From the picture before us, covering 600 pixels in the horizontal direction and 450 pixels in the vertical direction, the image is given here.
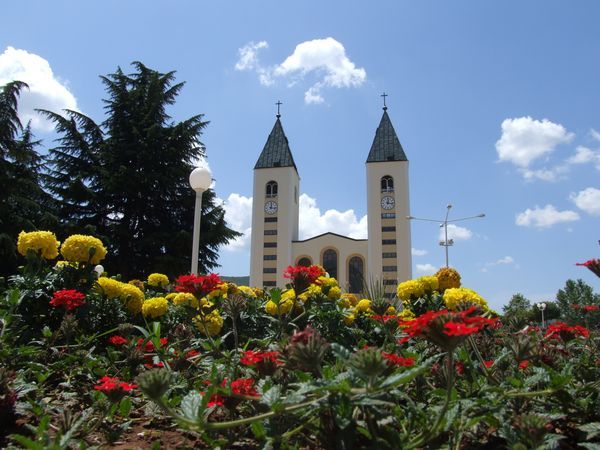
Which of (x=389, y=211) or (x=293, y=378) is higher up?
(x=389, y=211)

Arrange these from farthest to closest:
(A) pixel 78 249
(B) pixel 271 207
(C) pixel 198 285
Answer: (B) pixel 271 207 → (A) pixel 78 249 → (C) pixel 198 285

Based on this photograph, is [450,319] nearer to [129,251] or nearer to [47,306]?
[47,306]

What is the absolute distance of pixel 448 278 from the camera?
3.10m

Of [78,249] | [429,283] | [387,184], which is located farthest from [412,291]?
[387,184]

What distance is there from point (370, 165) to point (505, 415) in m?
41.7

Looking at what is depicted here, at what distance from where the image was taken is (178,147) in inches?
826

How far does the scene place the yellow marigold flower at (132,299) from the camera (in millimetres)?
3268

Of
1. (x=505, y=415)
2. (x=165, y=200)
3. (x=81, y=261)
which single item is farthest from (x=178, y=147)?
(x=505, y=415)

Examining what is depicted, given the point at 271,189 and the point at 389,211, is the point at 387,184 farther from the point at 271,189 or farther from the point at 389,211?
the point at 271,189

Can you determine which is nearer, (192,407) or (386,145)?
(192,407)

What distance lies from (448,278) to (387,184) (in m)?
39.1

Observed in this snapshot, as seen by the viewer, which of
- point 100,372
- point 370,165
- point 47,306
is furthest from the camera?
point 370,165

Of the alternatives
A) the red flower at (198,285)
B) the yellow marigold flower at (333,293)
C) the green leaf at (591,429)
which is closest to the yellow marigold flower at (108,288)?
the red flower at (198,285)

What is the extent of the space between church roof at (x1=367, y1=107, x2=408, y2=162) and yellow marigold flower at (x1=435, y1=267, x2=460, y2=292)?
39.8 meters
